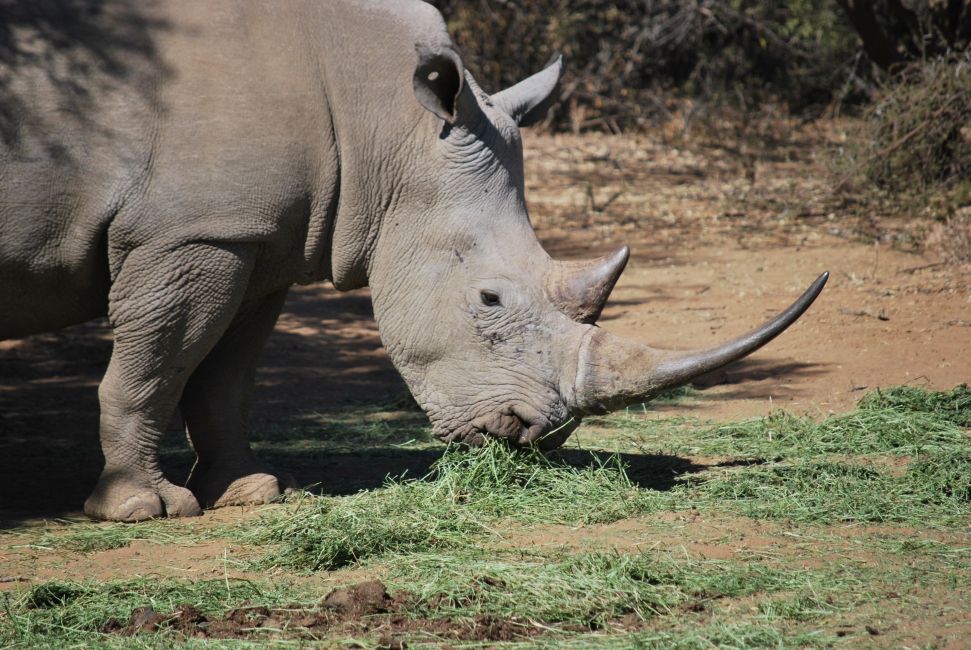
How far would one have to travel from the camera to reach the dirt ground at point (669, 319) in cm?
684

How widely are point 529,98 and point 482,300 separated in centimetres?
117

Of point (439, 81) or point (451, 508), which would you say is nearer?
point (451, 508)

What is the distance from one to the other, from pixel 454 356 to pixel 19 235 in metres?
1.87

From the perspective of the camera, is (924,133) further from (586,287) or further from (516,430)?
(516,430)

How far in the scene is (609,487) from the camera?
5.77 metres

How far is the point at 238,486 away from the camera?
20.0ft

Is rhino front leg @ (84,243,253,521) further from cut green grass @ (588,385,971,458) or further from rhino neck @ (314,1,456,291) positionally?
cut green grass @ (588,385,971,458)

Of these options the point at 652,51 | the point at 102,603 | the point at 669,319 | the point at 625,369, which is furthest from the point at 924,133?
the point at 102,603

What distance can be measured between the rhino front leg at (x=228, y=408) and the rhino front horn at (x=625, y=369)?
61.9 inches

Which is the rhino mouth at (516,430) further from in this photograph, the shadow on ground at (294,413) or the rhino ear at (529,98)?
the rhino ear at (529,98)

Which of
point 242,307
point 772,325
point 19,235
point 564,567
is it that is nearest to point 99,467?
point 242,307

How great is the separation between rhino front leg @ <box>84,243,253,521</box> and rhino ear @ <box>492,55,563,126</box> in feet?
5.01

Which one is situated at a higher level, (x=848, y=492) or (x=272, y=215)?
(x=272, y=215)

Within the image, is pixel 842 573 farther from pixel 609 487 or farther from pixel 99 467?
pixel 99 467
